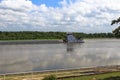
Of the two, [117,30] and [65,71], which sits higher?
[117,30]

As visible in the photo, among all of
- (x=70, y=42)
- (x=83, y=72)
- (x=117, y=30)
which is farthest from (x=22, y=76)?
(x=70, y=42)

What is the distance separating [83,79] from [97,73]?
5980mm

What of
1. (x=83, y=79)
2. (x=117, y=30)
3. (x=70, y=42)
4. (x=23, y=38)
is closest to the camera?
(x=117, y=30)

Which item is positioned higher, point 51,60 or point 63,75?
point 63,75

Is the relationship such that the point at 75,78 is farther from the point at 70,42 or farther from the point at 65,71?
the point at 70,42

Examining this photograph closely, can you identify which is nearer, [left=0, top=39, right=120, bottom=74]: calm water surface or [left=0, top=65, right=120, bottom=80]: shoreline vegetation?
[left=0, top=65, right=120, bottom=80]: shoreline vegetation

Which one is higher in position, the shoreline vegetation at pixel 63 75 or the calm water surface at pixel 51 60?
the shoreline vegetation at pixel 63 75

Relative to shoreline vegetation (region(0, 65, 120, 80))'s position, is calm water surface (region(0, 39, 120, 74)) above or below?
below

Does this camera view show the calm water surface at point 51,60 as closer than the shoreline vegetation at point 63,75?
No

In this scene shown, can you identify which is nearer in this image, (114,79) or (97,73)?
(114,79)

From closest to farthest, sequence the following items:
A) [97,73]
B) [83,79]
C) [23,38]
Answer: [83,79], [97,73], [23,38]

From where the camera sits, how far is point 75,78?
33469 millimetres

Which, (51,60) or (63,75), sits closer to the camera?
(63,75)

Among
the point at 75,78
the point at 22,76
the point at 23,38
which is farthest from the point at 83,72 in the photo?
the point at 23,38
